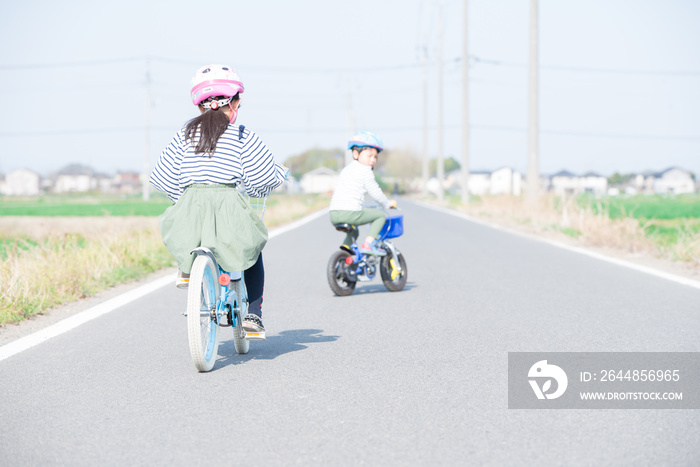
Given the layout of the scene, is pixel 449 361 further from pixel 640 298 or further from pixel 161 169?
pixel 640 298

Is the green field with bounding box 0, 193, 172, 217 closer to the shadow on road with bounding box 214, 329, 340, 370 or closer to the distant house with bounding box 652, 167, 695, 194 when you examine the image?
the shadow on road with bounding box 214, 329, 340, 370

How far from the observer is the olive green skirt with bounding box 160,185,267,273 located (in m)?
4.92

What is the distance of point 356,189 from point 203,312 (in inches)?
157

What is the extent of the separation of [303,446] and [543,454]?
39.8 inches

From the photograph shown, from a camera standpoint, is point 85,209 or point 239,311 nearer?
point 239,311

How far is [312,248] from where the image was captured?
49.1 ft

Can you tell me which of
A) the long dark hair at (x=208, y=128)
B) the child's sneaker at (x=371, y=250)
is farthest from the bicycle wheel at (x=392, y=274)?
the long dark hair at (x=208, y=128)

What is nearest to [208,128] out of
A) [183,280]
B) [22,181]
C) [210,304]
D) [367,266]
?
[183,280]

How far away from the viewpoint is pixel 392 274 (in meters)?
9.01

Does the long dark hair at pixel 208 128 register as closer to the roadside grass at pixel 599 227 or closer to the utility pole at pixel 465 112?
the roadside grass at pixel 599 227

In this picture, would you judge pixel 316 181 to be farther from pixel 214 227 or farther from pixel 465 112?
pixel 214 227

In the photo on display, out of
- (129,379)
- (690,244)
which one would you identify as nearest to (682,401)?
(129,379)

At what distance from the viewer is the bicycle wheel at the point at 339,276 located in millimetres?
8500

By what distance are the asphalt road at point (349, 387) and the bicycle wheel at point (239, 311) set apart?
0.14 meters
